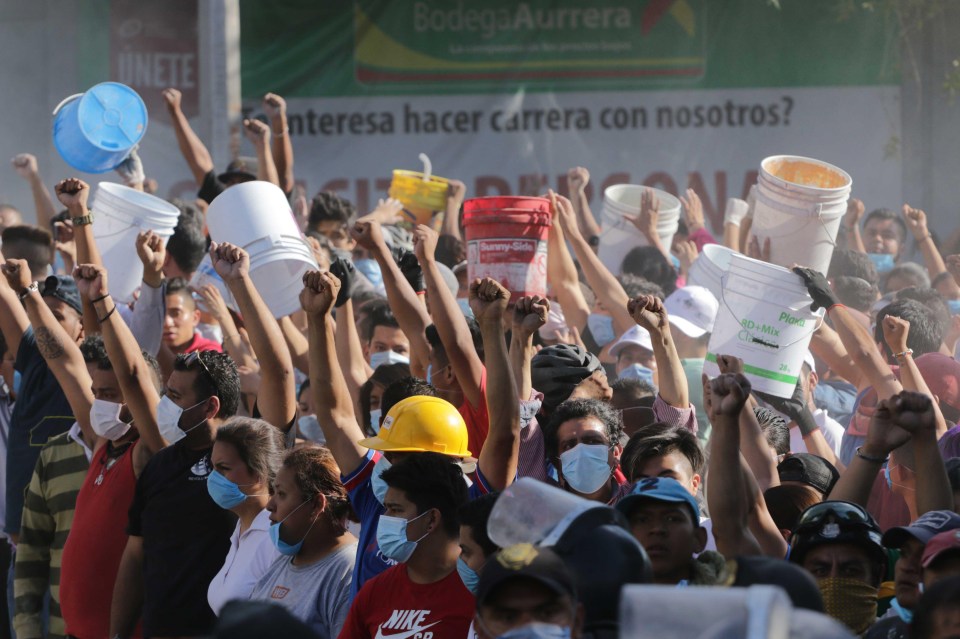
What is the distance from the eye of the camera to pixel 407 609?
4082 mm

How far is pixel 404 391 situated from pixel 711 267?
258 cm

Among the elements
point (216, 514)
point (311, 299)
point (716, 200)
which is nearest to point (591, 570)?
point (311, 299)

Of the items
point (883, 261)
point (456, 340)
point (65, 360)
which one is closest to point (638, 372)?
point (456, 340)

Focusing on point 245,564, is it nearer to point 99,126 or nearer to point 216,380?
point 216,380

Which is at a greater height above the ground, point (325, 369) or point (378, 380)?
point (325, 369)

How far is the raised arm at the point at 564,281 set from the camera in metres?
7.08

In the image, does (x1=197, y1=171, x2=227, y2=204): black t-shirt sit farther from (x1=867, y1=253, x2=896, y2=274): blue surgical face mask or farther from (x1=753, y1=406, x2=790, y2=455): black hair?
(x1=867, y1=253, x2=896, y2=274): blue surgical face mask

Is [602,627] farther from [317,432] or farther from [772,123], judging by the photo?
[772,123]

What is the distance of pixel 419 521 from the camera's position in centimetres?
421

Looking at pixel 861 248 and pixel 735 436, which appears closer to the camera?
pixel 735 436

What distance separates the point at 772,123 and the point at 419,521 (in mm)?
8473

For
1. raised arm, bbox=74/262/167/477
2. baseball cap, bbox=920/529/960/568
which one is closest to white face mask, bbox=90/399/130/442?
raised arm, bbox=74/262/167/477

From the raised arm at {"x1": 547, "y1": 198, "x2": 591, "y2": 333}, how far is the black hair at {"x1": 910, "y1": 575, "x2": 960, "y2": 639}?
13.8 ft

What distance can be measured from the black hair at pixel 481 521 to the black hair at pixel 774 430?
165cm
